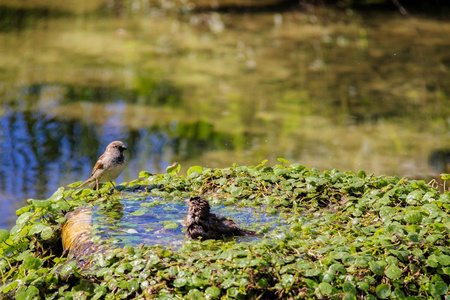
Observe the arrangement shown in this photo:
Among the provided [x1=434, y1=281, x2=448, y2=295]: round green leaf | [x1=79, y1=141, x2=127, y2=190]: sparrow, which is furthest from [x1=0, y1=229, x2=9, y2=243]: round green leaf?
[x1=434, y1=281, x2=448, y2=295]: round green leaf

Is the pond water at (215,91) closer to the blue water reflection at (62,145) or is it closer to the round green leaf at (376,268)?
the blue water reflection at (62,145)

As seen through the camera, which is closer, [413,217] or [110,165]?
[413,217]

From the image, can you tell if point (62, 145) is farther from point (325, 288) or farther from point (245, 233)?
point (325, 288)

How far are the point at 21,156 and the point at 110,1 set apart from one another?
9859 millimetres

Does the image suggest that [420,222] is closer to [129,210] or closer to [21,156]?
[129,210]

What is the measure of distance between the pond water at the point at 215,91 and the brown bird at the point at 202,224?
3.34 m

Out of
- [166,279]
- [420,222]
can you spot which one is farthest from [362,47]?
[166,279]

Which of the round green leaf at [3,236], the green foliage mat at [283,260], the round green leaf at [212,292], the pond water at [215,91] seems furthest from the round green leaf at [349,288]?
the pond water at [215,91]

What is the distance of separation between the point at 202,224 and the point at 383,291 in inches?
42.8

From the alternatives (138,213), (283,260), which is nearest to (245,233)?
(283,260)

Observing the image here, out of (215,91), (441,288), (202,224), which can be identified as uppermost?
(202,224)

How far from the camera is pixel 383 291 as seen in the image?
10.6 feet

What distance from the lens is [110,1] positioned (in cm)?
1700

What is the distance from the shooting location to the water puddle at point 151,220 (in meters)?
Result: 3.75
